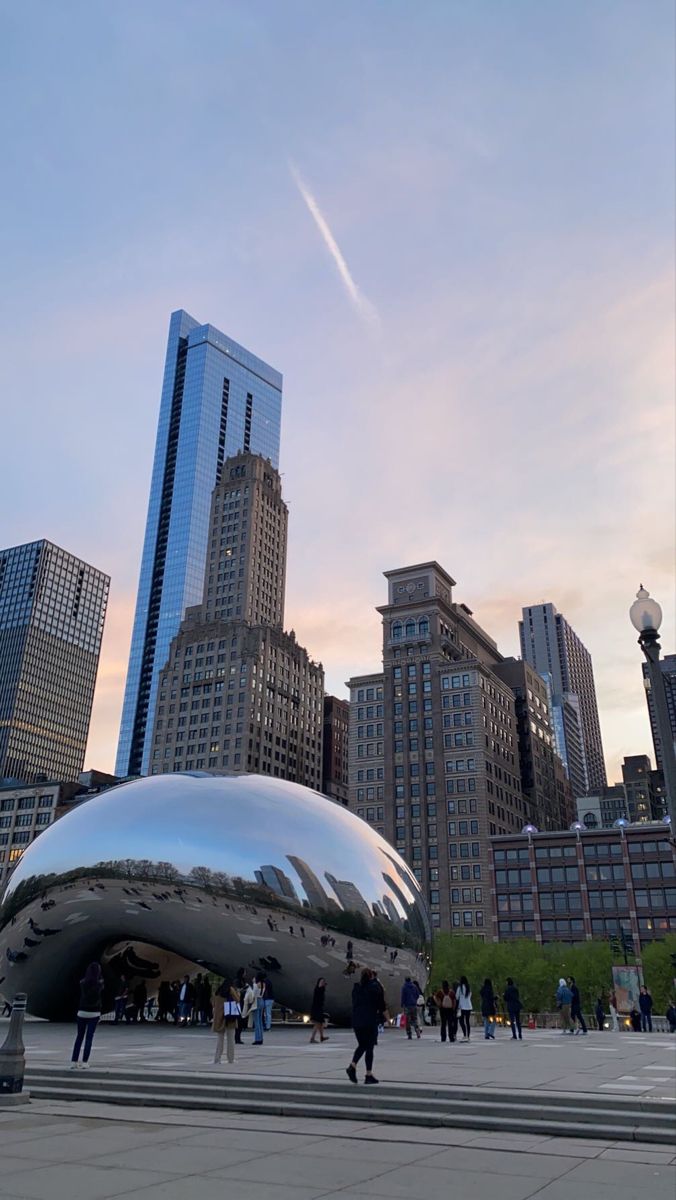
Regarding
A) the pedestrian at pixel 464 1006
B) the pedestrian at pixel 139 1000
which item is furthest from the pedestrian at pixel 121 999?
the pedestrian at pixel 464 1006

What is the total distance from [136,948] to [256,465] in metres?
171

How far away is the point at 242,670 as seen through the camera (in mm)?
156625

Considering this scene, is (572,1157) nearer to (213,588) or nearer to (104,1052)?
(104,1052)

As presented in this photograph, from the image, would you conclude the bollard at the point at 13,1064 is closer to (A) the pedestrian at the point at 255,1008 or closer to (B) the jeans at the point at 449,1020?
(A) the pedestrian at the point at 255,1008

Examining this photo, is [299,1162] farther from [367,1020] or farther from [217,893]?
[217,893]

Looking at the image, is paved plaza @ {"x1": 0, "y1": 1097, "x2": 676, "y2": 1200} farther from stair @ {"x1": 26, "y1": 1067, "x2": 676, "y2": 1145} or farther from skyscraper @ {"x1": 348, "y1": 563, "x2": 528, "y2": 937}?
skyscraper @ {"x1": 348, "y1": 563, "x2": 528, "y2": 937}

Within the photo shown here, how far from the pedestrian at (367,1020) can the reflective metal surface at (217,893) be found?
26.6 ft

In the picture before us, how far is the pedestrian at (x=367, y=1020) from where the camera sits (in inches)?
448

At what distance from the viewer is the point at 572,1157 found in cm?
793

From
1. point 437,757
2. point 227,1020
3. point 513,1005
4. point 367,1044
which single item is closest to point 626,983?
point 513,1005

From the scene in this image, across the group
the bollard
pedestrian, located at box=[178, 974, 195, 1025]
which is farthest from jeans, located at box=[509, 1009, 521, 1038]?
the bollard

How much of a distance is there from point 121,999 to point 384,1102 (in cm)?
1899

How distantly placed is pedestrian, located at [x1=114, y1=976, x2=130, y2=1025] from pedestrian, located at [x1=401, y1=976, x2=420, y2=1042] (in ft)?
32.3

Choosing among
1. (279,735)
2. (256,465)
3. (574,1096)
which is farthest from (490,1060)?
(256,465)
